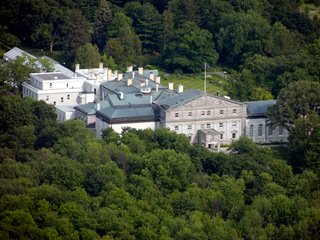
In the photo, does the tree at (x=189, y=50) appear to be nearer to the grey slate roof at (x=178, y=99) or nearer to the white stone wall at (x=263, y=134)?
the grey slate roof at (x=178, y=99)

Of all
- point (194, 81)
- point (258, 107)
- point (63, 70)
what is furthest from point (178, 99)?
point (194, 81)

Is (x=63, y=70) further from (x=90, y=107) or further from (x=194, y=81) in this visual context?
(x=90, y=107)

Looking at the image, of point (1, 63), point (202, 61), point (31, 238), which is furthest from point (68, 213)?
point (202, 61)

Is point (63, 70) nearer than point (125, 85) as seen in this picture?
No

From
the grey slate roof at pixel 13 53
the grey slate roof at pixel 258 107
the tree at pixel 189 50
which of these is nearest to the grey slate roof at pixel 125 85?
the grey slate roof at pixel 258 107

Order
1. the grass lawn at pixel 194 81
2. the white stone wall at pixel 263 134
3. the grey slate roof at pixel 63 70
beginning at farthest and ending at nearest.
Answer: the grass lawn at pixel 194 81 → the grey slate roof at pixel 63 70 → the white stone wall at pixel 263 134

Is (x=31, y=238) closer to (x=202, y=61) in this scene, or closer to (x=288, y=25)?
(x=202, y=61)
